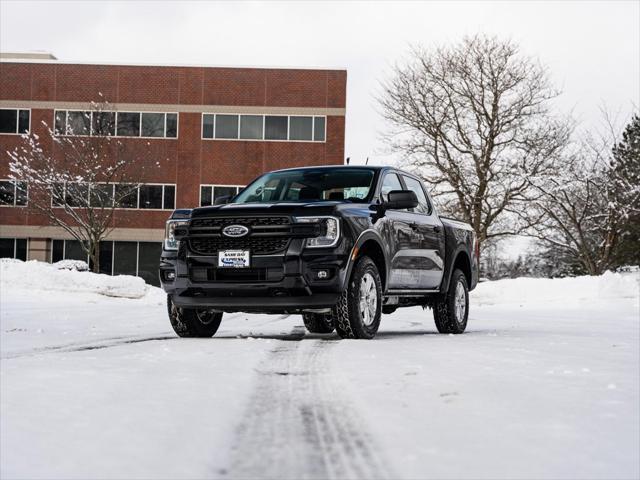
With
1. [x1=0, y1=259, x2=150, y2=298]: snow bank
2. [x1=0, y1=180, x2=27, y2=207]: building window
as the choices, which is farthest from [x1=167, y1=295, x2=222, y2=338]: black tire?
[x1=0, y1=180, x2=27, y2=207]: building window

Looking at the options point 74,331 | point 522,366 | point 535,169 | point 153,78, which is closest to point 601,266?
point 535,169

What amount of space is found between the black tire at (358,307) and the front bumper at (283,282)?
0.16 metres

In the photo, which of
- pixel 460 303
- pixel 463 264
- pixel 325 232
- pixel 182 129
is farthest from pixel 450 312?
pixel 182 129

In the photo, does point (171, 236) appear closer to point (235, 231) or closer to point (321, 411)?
point (235, 231)

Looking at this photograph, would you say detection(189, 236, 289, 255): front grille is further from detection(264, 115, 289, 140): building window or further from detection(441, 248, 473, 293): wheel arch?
detection(264, 115, 289, 140): building window

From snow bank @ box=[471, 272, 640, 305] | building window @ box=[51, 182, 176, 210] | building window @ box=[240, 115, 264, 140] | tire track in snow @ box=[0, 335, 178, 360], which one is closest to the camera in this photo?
tire track in snow @ box=[0, 335, 178, 360]

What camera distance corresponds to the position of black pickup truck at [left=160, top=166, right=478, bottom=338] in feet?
24.9

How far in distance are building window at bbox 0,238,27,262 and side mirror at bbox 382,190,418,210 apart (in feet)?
117

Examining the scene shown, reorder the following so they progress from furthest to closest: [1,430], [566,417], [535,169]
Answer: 1. [535,169]
2. [566,417]
3. [1,430]

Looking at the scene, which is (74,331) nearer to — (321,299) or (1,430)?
(321,299)

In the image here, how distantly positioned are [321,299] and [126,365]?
251 centimetres

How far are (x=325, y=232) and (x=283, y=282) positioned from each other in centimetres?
58

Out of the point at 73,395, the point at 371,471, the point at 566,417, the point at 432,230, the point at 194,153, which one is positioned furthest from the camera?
the point at 194,153

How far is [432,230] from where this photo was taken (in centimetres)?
993
